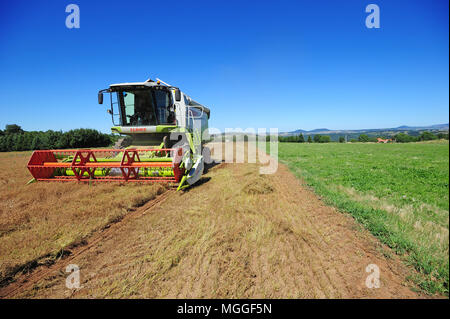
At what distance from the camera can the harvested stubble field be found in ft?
7.07

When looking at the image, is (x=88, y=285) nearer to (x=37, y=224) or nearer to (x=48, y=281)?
(x=48, y=281)

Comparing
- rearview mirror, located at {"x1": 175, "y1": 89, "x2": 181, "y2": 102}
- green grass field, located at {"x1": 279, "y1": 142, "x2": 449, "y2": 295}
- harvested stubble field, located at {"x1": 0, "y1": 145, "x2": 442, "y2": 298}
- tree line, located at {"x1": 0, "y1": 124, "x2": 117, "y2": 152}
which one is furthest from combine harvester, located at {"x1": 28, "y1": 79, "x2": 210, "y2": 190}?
tree line, located at {"x1": 0, "y1": 124, "x2": 117, "y2": 152}

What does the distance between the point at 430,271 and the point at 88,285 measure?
384 cm

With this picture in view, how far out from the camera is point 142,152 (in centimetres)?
758

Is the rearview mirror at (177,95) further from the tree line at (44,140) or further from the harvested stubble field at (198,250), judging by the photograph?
the tree line at (44,140)

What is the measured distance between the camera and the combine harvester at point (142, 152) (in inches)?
244

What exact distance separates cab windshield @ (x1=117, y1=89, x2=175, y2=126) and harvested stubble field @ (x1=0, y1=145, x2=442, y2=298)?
153 inches
